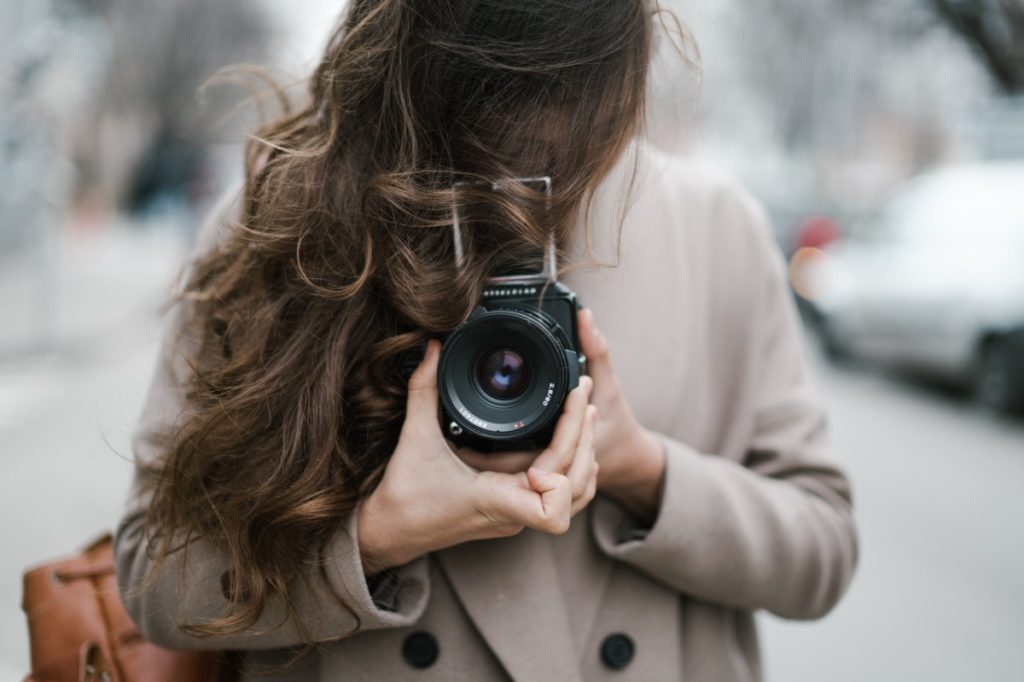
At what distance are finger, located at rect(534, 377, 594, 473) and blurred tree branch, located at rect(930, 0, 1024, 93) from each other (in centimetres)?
1419

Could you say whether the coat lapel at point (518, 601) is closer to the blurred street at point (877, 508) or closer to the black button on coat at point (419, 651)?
the black button on coat at point (419, 651)

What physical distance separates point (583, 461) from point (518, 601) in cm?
27

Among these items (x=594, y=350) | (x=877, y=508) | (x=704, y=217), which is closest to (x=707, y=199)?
(x=704, y=217)

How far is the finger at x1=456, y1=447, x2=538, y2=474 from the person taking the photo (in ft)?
4.23

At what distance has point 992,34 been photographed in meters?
13.6

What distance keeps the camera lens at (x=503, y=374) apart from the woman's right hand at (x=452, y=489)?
0.06 m

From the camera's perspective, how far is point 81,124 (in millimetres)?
33000

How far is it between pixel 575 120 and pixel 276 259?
0.44 m

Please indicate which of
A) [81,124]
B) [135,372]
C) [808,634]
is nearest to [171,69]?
[81,124]

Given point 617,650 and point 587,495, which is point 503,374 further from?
point 617,650

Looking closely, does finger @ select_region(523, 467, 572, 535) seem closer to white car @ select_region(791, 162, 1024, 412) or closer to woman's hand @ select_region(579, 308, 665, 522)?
woman's hand @ select_region(579, 308, 665, 522)

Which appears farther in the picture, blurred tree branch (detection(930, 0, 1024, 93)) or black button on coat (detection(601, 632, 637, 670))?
blurred tree branch (detection(930, 0, 1024, 93))

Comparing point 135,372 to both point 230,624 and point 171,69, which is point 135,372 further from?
point 171,69

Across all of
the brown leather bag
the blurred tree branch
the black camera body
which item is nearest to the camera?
the black camera body
